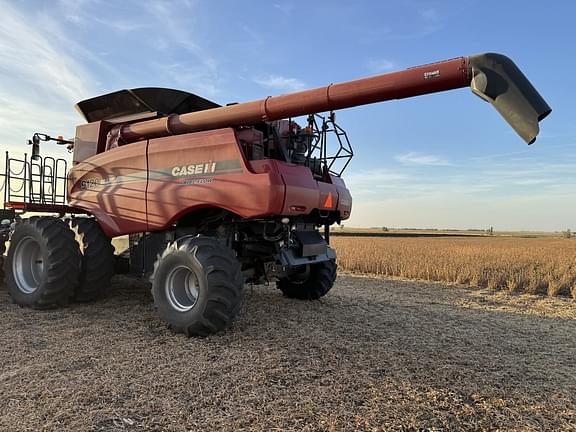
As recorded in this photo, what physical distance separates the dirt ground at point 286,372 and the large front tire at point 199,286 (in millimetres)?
194

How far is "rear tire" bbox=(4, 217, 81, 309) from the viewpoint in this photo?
5.88 m

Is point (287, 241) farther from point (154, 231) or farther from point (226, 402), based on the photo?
point (226, 402)

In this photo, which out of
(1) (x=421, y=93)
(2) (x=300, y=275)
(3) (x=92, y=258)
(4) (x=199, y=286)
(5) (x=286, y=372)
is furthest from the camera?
(2) (x=300, y=275)

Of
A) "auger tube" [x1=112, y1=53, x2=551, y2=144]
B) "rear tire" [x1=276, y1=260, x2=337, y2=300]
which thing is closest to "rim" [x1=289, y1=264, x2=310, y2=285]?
"rear tire" [x1=276, y1=260, x2=337, y2=300]

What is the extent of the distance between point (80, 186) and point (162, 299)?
2679 mm

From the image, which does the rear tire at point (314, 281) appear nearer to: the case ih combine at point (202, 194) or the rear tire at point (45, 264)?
the case ih combine at point (202, 194)

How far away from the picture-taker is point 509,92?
3.82m

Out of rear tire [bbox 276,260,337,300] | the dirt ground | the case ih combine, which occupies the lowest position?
the dirt ground

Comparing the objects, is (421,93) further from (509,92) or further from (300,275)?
(300,275)

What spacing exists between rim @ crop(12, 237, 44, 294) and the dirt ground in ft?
1.31

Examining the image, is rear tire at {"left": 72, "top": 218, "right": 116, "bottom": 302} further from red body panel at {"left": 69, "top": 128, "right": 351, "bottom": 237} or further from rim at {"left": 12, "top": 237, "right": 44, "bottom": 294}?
rim at {"left": 12, "top": 237, "right": 44, "bottom": 294}

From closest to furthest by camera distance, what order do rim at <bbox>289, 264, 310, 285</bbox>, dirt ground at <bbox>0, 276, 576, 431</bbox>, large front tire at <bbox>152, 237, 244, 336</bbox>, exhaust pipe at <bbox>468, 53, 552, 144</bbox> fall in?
dirt ground at <bbox>0, 276, 576, 431</bbox>, exhaust pipe at <bbox>468, 53, 552, 144</bbox>, large front tire at <bbox>152, 237, 244, 336</bbox>, rim at <bbox>289, 264, 310, 285</bbox>

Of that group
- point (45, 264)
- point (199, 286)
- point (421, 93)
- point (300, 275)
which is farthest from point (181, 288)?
point (421, 93)

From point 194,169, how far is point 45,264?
2.39 m
